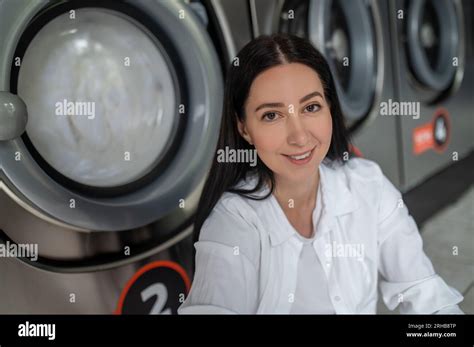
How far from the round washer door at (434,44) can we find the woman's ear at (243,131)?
633mm

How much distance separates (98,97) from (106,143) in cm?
13

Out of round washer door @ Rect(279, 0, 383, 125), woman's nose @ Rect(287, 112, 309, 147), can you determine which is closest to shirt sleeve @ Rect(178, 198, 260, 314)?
woman's nose @ Rect(287, 112, 309, 147)

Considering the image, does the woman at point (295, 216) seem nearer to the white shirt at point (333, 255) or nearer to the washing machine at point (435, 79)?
the white shirt at point (333, 255)

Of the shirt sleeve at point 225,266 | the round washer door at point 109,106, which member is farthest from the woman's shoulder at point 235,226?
the round washer door at point 109,106

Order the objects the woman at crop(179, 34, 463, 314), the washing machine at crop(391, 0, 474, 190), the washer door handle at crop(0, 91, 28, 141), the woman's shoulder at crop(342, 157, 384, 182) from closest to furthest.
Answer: the washer door handle at crop(0, 91, 28, 141), the woman at crop(179, 34, 463, 314), the woman's shoulder at crop(342, 157, 384, 182), the washing machine at crop(391, 0, 474, 190)

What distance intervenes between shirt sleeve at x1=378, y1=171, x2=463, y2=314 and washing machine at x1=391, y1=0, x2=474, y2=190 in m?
0.21

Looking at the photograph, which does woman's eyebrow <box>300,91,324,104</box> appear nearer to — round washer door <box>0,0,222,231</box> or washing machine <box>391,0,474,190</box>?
round washer door <box>0,0,222,231</box>

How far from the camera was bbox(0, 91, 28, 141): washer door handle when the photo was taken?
1363mm

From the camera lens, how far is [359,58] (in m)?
1.69

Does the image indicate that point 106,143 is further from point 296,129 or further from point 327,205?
point 327,205

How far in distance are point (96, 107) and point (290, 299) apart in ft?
2.48
